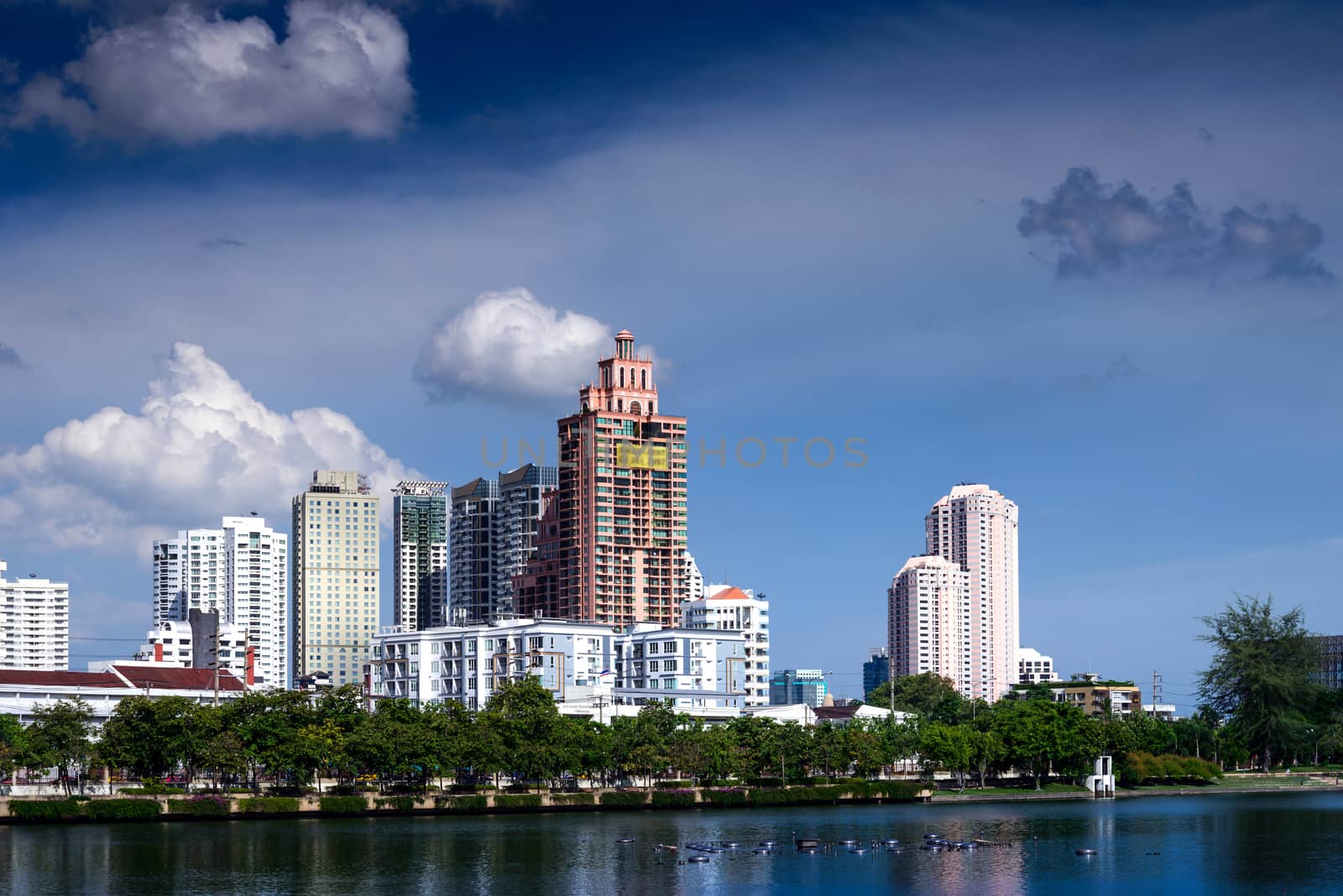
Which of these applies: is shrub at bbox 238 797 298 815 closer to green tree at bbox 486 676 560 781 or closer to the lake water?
the lake water

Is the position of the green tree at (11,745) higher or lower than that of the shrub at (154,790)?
higher

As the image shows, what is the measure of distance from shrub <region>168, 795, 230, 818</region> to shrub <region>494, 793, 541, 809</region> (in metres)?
21.0

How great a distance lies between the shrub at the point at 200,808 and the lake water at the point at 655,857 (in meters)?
1.99

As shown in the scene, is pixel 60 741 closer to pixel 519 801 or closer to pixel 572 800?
pixel 519 801

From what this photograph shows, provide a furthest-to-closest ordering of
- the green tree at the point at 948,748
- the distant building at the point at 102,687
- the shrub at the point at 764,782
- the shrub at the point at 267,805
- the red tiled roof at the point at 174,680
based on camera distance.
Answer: the red tiled roof at the point at 174,680 → the distant building at the point at 102,687 → the green tree at the point at 948,748 → the shrub at the point at 764,782 → the shrub at the point at 267,805

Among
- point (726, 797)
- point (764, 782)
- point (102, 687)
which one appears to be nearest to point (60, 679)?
point (102, 687)

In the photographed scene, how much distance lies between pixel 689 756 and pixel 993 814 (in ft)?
85.0

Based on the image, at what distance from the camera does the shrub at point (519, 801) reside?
133750 mm

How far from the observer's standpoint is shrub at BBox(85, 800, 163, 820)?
119m

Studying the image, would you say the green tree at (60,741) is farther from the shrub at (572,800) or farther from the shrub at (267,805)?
the shrub at (572,800)

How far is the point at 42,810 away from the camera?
118625 mm

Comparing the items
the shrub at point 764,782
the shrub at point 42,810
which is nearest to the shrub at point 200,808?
the shrub at point 42,810

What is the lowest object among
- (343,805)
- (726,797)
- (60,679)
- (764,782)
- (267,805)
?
(726,797)

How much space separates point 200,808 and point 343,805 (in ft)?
33.3
